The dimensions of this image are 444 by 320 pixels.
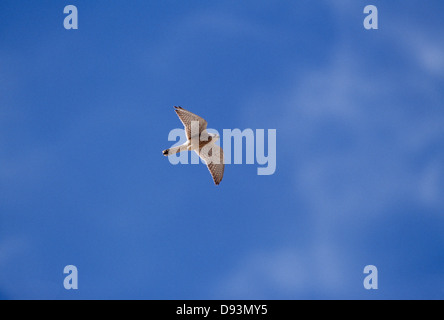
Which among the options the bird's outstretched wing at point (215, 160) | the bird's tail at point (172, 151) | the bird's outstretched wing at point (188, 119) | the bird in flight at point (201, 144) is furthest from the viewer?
the bird's outstretched wing at point (215, 160)

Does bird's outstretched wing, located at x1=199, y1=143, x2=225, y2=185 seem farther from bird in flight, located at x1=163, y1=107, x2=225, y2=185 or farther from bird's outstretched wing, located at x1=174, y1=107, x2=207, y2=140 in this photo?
bird's outstretched wing, located at x1=174, y1=107, x2=207, y2=140

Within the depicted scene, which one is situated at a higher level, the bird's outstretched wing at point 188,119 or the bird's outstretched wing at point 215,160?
the bird's outstretched wing at point 188,119

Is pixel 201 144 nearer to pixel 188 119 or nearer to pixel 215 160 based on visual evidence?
pixel 188 119

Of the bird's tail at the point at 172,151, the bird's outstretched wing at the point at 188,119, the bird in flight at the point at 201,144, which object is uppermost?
the bird's outstretched wing at the point at 188,119

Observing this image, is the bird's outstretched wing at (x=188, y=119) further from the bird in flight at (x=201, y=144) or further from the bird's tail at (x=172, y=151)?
the bird's tail at (x=172, y=151)

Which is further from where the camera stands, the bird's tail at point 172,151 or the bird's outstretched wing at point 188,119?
the bird's outstretched wing at point 188,119

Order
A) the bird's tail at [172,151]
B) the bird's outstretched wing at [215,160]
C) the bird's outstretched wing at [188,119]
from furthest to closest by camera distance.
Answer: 1. the bird's outstretched wing at [215,160]
2. the bird's outstretched wing at [188,119]
3. the bird's tail at [172,151]

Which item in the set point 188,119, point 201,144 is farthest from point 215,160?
point 188,119

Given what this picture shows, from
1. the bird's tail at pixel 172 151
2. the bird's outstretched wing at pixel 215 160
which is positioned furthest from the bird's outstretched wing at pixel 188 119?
the bird's outstretched wing at pixel 215 160
